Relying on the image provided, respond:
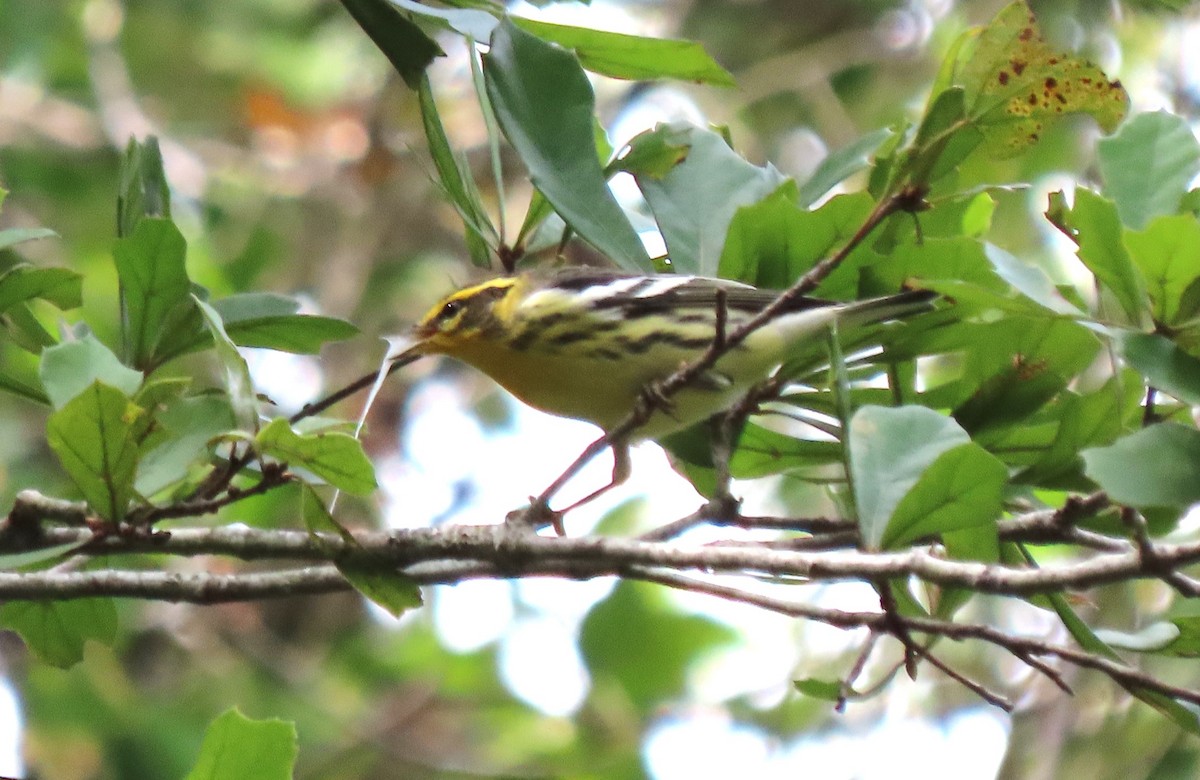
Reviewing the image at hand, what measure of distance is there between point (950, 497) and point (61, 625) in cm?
137

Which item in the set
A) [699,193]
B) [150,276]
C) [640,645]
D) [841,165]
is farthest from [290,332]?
[640,645]

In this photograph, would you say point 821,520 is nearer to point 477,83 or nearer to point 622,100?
point 477,83

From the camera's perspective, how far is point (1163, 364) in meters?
1.51

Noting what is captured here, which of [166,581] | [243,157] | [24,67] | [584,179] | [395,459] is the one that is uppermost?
[243,157]

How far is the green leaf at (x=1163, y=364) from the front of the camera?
4.90 feet

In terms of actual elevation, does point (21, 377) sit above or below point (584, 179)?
below

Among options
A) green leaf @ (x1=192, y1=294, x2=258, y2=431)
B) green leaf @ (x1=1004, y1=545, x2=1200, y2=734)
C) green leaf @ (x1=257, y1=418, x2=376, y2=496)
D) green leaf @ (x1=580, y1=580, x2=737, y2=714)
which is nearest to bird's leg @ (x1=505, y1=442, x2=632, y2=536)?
green leaf @ (x1=257, y1=418, x2=376, y2=496)

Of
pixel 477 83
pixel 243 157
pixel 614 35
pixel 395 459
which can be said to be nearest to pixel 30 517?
pixel 477 83

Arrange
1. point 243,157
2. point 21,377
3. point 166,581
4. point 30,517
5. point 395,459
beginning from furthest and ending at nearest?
point 243,157 < point 395,459 < point 21,377 < point 166,581 < point 30,517

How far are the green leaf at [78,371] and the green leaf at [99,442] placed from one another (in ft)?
0.09

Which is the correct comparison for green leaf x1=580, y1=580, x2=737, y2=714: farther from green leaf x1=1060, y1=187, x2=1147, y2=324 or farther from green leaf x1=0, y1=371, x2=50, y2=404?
green leaf x1=1060, y1=187, x2=1147, y2=324

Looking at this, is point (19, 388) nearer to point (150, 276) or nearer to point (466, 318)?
point (150, 276)

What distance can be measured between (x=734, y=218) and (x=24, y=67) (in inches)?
161

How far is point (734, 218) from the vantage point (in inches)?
75.7
